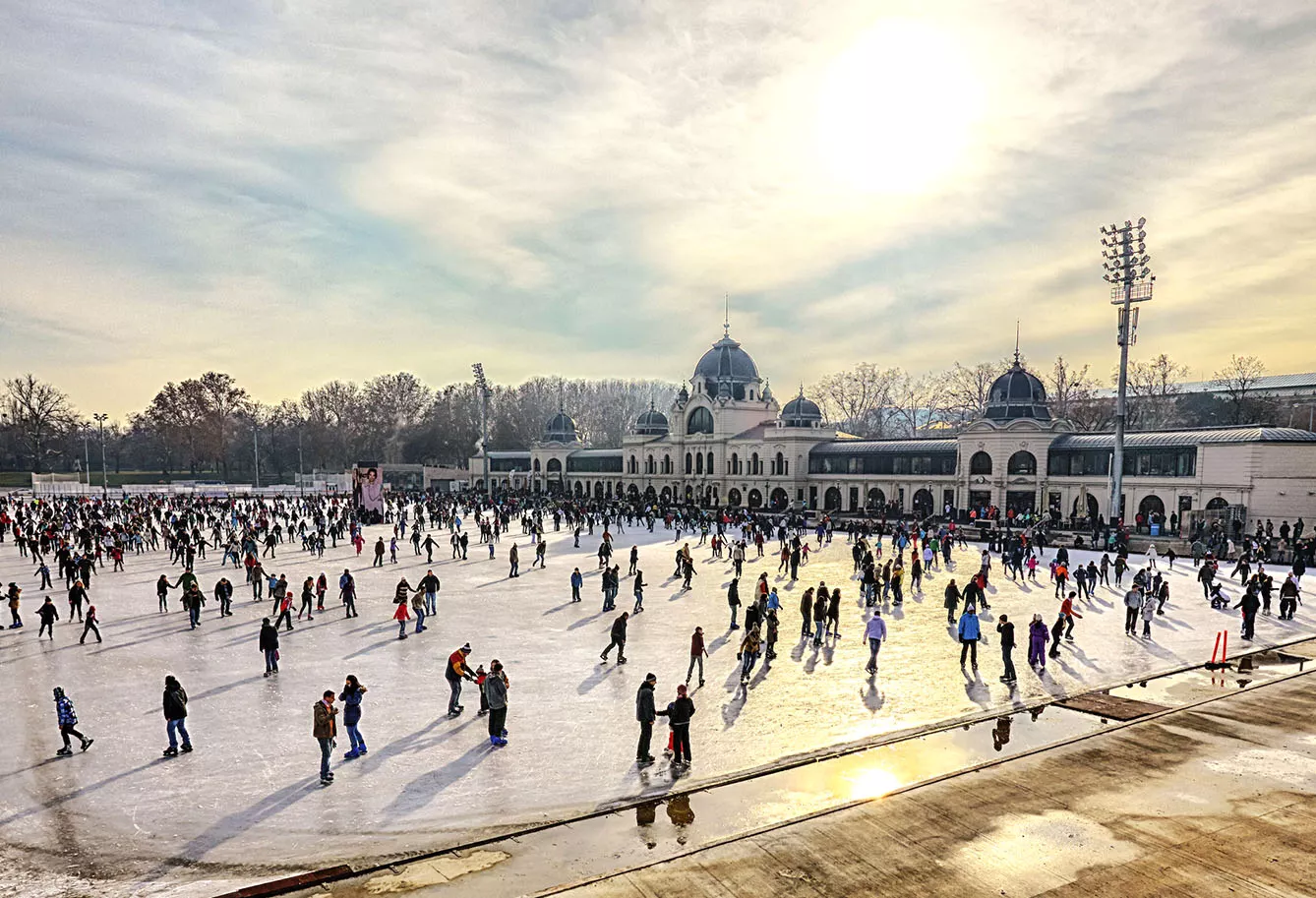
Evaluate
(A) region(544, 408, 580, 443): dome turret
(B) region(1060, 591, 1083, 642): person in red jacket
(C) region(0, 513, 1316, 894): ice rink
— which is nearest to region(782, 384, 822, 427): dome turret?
(A) region(544, 408, 580, 443): dome turret

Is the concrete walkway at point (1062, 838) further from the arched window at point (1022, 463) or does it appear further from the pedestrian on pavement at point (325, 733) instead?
the arched window at point (1022, 463)

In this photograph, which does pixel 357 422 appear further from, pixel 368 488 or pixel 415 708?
pixel 415 708

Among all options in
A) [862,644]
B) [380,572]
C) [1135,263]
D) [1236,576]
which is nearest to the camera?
[862,644]

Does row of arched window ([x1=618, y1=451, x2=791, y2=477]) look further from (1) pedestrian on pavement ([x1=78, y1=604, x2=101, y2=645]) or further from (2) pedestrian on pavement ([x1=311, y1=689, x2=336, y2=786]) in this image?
(2) pedestrian on pavement ([x1=311, y1=689, x2=336, y2=786])

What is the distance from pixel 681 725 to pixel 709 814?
4.94 feet

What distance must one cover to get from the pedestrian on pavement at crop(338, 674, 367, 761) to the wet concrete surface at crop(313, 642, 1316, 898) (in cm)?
329

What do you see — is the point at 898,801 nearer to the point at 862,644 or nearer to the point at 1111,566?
the point at 862,644

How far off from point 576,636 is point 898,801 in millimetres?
10179

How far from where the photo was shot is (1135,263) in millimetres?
36969

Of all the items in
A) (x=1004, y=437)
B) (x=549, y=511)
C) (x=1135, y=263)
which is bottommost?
(x=549, y=511)

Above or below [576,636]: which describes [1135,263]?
above

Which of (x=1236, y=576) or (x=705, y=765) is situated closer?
(x=705, y=765)

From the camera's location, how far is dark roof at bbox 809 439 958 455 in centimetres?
5401

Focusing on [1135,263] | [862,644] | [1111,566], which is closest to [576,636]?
[862,644]
